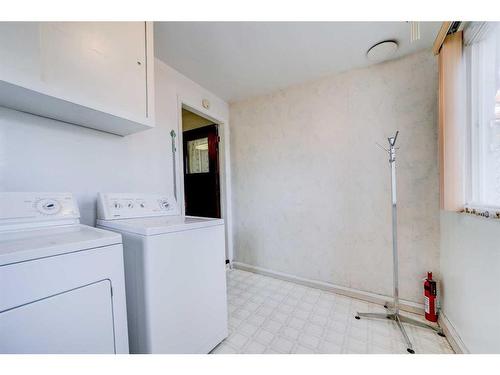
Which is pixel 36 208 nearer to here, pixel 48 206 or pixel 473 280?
pixel 48 206

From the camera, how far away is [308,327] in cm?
162

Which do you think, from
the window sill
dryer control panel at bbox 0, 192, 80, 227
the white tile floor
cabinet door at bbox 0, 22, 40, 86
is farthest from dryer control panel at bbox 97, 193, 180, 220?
the window sill

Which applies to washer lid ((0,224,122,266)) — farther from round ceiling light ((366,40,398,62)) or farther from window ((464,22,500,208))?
round ceiling light ((366,40,398,62))

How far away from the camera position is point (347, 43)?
173 cm

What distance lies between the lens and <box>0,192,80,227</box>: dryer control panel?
1.00m

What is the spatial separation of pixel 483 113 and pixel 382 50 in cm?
95

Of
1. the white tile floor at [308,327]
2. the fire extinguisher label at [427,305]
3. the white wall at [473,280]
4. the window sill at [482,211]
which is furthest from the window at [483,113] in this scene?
the white tile floor at [308,327]

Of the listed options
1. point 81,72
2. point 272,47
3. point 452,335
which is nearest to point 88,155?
point 81,72

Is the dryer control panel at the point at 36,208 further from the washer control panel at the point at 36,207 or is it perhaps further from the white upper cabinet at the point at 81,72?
the white upper cabinet at the point at 81,72

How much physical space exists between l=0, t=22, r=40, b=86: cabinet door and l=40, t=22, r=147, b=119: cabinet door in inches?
1.3

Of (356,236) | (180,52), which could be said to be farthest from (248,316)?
(180,52)
